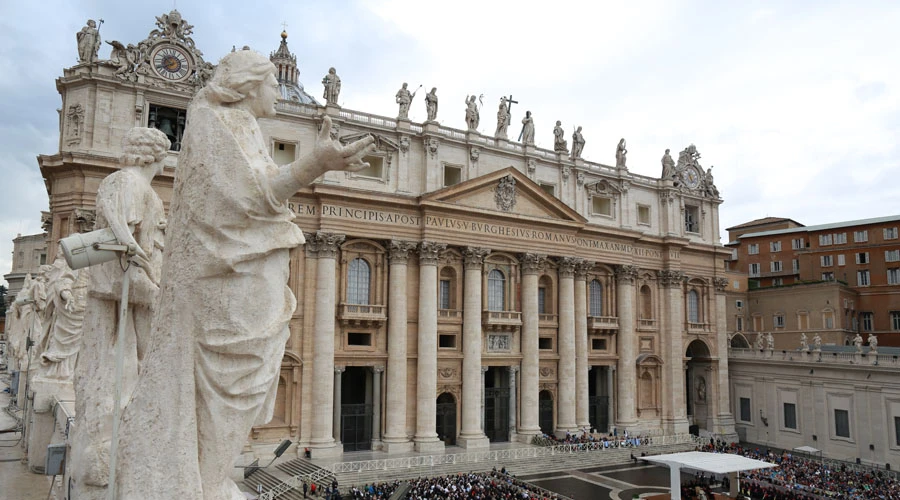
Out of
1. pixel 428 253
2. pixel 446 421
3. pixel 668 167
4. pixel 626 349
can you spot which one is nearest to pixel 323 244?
pixel 428 253

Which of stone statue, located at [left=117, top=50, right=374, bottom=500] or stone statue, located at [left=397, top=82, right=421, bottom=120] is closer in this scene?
stone statue, located at [left=117, top=50, right=374, bottom=500]

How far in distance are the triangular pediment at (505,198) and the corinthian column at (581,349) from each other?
10.7 feet

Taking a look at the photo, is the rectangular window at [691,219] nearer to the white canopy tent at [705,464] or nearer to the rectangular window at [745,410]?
the rectangular window at [745,410]

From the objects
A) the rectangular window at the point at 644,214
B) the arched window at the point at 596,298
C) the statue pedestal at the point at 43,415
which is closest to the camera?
the statue pedestal at the point at 43,415

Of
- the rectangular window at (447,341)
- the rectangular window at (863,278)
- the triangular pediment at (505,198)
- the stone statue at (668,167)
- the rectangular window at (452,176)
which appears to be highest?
the stone statue at (668,167)

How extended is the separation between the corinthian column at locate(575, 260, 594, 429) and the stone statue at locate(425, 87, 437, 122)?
472 inches

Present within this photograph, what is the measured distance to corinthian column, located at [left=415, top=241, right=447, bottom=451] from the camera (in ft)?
102

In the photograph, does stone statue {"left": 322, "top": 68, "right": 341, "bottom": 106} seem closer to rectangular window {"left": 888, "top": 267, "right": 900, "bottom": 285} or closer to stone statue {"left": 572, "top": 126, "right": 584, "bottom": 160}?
stone statue {"left": 572, "top": 126, "right": 584, "bottom": 160}

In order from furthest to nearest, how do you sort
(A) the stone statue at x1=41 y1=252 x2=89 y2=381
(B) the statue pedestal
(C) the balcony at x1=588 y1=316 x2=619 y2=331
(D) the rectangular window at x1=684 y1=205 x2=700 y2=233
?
1. (D) the rectangular window at x1=684 y1=205 x2=700 y2=233
2. (C) the balcony at x1=588 y1=316 x2=619 y2=331
3. (A) the stone statue at x1=41 y1=252 x2=89 y2=381
4. (B) the statue pedestal

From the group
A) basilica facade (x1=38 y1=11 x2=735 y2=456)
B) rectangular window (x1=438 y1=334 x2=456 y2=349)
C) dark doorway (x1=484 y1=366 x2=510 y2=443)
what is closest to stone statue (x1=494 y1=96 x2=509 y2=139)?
basilica facade (x1=38 y1=11 x2=735 y2=456)

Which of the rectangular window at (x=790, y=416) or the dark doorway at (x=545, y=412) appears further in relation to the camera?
the rectangular window at (x=790, y=416)

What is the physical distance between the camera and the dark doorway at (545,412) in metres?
36.1

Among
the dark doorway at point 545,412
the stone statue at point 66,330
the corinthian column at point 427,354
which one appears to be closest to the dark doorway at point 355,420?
the corinthian column at point 427,354

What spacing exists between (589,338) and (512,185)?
10591 millimetres
